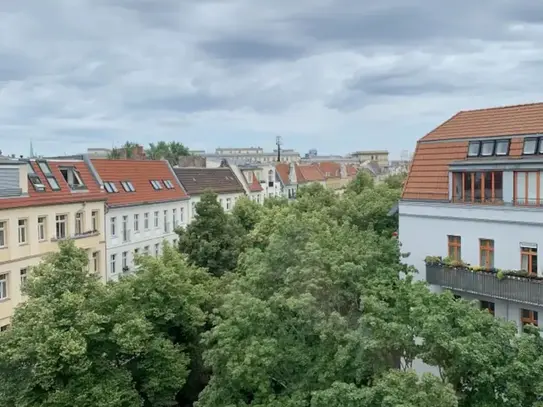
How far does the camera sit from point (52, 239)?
123 ft

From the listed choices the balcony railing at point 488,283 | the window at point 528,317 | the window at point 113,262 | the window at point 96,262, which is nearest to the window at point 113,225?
the window at point 113,262

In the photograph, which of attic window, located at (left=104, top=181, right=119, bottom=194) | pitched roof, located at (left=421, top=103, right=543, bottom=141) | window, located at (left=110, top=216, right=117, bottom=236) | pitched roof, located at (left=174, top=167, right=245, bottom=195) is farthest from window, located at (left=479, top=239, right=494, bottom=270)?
pitched roof, located at (left=174, top=167, right=245, bottom=195)

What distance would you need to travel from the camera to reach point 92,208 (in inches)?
1660

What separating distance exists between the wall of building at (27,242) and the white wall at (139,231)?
10.6ft

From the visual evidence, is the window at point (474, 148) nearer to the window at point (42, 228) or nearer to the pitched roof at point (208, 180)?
the window at point (42, 228)

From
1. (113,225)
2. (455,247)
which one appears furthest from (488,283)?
(113,225)

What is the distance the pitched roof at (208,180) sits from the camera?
5862cm

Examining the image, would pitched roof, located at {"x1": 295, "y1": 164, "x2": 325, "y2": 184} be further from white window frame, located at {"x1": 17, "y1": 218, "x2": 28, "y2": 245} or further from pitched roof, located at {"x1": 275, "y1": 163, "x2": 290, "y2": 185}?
white window frame, located at {"x1": 17, "y1": 218, "x2": 28, "y2": 245}

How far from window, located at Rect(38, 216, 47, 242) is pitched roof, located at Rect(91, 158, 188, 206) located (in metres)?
7.57

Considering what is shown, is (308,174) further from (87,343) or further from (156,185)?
(87,343)

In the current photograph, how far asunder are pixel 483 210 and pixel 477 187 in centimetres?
114

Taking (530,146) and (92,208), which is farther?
(92,208)

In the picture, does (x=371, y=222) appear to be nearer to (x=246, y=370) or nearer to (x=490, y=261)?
(x=490, y=261)

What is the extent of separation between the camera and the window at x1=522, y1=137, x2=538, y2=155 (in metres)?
24.0
